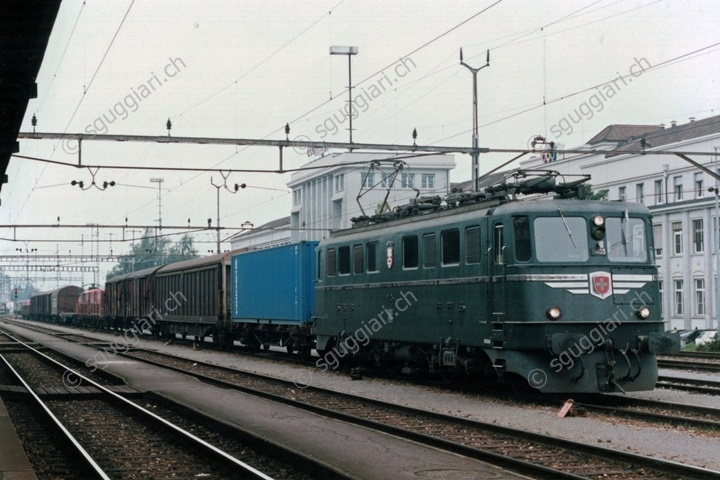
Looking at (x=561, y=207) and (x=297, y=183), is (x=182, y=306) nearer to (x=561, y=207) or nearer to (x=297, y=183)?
(x=561, y=207)

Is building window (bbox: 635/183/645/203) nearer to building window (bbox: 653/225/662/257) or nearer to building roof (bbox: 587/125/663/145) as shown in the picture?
building window (bbox: 653/225/662/257)

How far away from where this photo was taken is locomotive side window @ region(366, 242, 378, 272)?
2148 cm

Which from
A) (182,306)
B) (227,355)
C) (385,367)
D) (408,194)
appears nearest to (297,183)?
(408,194)

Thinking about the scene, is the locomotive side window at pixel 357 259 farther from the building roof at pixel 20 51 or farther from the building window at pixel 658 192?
the building window at pixel 658 192

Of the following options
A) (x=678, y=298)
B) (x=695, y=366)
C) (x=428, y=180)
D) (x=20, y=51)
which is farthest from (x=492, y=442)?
(x=428, y=180)

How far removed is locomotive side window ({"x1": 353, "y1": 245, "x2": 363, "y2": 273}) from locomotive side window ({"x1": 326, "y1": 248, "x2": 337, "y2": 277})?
1239mm

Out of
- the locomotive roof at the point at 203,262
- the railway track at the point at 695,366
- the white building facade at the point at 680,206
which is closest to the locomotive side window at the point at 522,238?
the railway track at the point at 695,366

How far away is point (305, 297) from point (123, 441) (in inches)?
553

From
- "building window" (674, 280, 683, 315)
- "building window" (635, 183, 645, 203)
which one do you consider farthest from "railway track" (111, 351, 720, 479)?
"building window" (635, 183, 645, 203)

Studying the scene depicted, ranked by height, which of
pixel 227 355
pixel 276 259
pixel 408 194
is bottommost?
pixel 227 355

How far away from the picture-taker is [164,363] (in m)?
28.8

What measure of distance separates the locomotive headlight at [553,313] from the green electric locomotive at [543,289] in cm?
2
